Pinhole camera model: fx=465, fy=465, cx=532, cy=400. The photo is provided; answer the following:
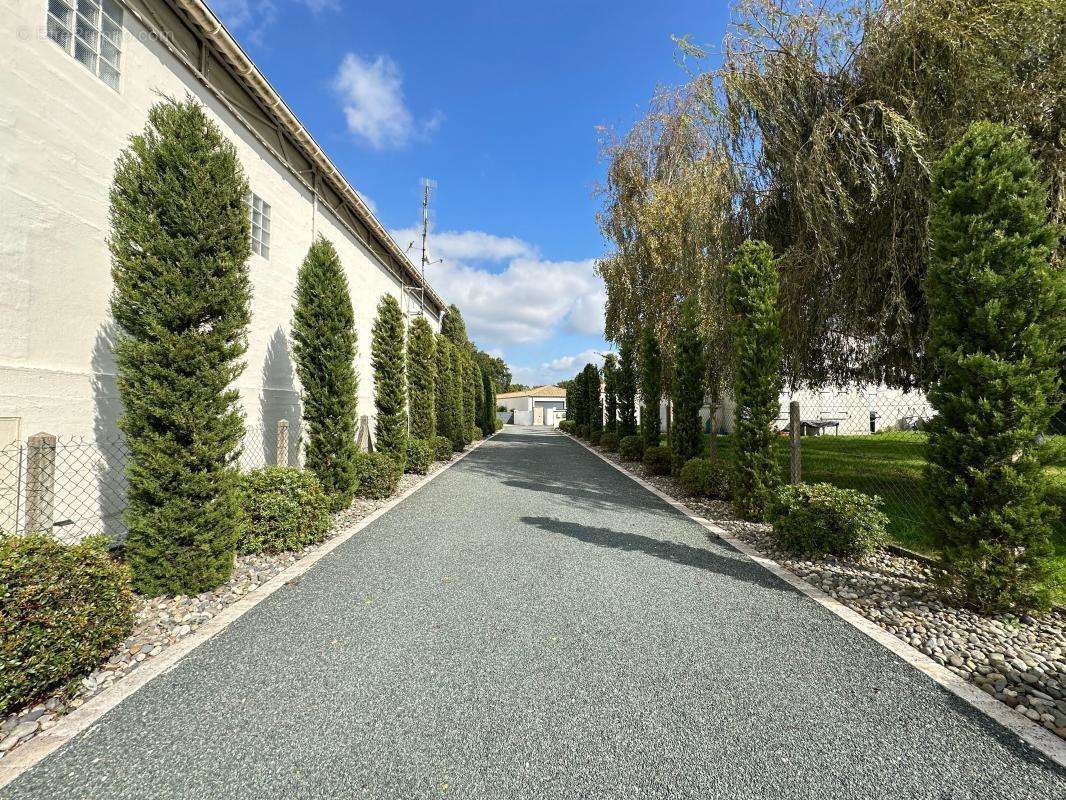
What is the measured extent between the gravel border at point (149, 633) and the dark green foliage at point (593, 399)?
17.3 metres

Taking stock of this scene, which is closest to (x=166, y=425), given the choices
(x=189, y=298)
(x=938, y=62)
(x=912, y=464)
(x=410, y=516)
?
(x=189, y=298)

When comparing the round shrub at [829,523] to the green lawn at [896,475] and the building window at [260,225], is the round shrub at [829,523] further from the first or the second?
the building window at [260,225]

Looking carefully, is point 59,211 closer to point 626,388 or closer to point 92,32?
point 92,32

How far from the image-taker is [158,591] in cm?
383

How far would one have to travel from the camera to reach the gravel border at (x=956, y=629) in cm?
261

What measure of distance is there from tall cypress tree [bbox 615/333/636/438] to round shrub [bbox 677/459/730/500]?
7675 mm

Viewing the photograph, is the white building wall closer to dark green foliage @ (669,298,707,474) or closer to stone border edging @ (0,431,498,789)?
stone border edging @ (0,431,498,789)

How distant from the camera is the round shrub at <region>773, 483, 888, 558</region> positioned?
470 cm

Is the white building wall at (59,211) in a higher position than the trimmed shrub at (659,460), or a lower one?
higher

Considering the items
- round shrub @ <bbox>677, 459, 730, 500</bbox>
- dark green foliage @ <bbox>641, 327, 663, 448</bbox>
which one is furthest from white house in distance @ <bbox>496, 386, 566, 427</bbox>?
round shrub @ <bbox>677, 459, 730, 500</bbox>

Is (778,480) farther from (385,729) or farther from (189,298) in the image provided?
(189,298)

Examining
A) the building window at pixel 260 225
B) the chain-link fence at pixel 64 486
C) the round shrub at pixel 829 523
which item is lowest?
the round shrub at pixel 829 523

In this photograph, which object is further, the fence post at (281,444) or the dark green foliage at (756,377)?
the fence post at (281,444)

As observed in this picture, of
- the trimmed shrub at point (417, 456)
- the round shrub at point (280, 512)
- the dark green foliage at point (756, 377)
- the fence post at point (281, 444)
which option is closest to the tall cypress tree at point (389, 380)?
the trimmed shrub at point (417, 456)
